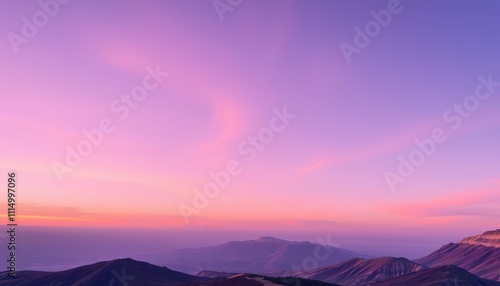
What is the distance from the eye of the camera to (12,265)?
142750 mm

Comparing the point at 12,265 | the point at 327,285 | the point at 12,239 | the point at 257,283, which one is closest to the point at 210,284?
the point at 257,283

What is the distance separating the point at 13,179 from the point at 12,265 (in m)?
51.0

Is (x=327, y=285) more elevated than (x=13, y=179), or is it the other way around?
(x=13, y=179)

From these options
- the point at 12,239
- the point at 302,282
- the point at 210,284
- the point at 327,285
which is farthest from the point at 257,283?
the point at 12,239

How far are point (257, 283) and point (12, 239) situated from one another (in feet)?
272

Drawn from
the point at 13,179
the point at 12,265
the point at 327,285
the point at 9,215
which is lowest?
the point at 327,285

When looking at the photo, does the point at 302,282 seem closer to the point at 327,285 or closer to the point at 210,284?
the point at 327,285

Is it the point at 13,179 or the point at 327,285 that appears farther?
the point at 327,285

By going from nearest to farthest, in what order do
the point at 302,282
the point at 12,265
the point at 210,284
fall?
the point at 12,265
the point at 302,282
the point at 210,284

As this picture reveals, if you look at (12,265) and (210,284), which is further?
(210,284)

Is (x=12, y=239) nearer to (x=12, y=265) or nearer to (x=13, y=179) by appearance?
(x=13, y=179)

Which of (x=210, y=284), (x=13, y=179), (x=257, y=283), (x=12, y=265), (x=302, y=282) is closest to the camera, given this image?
(x=13, y=179)

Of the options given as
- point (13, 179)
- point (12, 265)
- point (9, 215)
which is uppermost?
point (13, 179)

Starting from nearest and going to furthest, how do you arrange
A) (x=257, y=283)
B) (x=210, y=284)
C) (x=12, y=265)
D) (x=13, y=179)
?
(x=13, y=179), (x=12, y=265), (x=257, y=283), (x=210, y=284)
